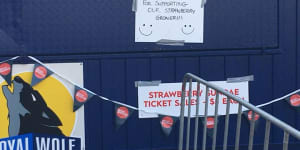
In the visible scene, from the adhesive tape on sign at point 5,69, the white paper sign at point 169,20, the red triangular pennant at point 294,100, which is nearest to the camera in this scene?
the adhesive tape on sign at point 5,69

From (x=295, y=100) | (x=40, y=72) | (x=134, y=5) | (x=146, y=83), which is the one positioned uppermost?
(x=134, y=5)

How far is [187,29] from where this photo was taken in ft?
14.6

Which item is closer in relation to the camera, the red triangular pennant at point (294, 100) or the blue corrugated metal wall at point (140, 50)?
the blue corrugated metal wall at point (140, 50)

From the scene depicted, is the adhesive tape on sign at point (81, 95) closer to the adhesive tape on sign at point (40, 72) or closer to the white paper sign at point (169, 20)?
the adhesive tape on sign at point (40, 72)

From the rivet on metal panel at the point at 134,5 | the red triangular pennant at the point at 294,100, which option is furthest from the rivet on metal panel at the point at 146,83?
the red triangular pennant at the point at 294,100

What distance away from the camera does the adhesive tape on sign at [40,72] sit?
416 centimetres

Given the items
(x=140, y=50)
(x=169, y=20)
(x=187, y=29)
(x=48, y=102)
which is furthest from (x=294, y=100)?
(x=48, y=102)

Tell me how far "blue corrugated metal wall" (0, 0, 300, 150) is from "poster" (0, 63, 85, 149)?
94mm

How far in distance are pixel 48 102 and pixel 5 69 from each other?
446 millimetres

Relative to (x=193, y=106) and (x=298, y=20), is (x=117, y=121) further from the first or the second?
(x=298, y=20)

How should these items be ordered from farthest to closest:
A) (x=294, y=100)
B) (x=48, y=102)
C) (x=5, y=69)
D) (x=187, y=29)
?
(x=294, y=100) < (x=187, y=29) < (x=48, y=102) < (x=5, y=69)

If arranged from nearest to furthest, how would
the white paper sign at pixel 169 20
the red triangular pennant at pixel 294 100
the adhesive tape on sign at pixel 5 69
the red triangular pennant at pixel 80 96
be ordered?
the adhesive tape on sign at pixel 5 69, the red triangular pennant at pixel 80 96, the white paper sign at pixel 169 20, the red triangular pennant at pixel 294 100

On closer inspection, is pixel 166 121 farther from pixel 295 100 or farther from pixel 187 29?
pixel 295 100

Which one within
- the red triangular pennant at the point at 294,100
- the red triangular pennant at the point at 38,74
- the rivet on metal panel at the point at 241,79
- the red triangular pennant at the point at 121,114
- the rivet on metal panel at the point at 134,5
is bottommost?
the red triangular pennant at the point at 121,114
